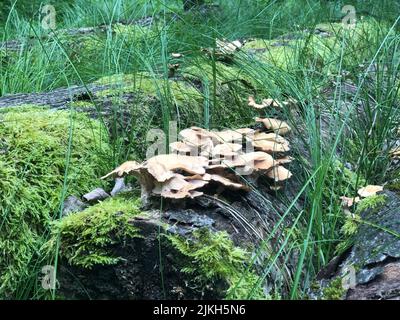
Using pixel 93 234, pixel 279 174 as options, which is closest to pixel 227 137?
pixel 279 174

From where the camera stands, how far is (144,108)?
9.91 feet

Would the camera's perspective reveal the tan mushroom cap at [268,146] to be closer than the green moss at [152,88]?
Yes

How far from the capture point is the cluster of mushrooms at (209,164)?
6.56 feet

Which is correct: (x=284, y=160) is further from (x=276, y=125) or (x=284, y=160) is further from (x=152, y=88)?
(x=152, y=88)

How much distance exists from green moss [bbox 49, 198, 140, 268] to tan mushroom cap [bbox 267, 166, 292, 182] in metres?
0.63

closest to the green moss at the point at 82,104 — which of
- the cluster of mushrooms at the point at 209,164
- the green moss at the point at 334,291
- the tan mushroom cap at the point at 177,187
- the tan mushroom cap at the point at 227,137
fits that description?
the cluster of mushrooms at the point at 209,164

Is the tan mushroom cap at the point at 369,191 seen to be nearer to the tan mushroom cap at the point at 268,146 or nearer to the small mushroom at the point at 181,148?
the tan mushroom cap at the point at 268,146

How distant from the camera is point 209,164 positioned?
2.18m

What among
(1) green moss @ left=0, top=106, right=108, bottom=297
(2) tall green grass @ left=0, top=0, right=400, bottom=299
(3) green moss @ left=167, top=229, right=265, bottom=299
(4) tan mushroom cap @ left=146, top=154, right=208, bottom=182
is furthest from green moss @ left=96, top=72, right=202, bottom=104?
(3) green moss @ left=167, top=229, right=265, bottom=299

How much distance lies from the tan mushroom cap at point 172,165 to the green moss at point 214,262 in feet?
0.75

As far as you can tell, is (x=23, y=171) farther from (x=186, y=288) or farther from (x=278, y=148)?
(x=278, y=148)

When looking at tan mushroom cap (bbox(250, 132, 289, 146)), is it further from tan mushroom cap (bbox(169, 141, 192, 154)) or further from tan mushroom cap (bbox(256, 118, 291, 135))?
tan mushroom cap (bbox(169, 141, 192, 154))
